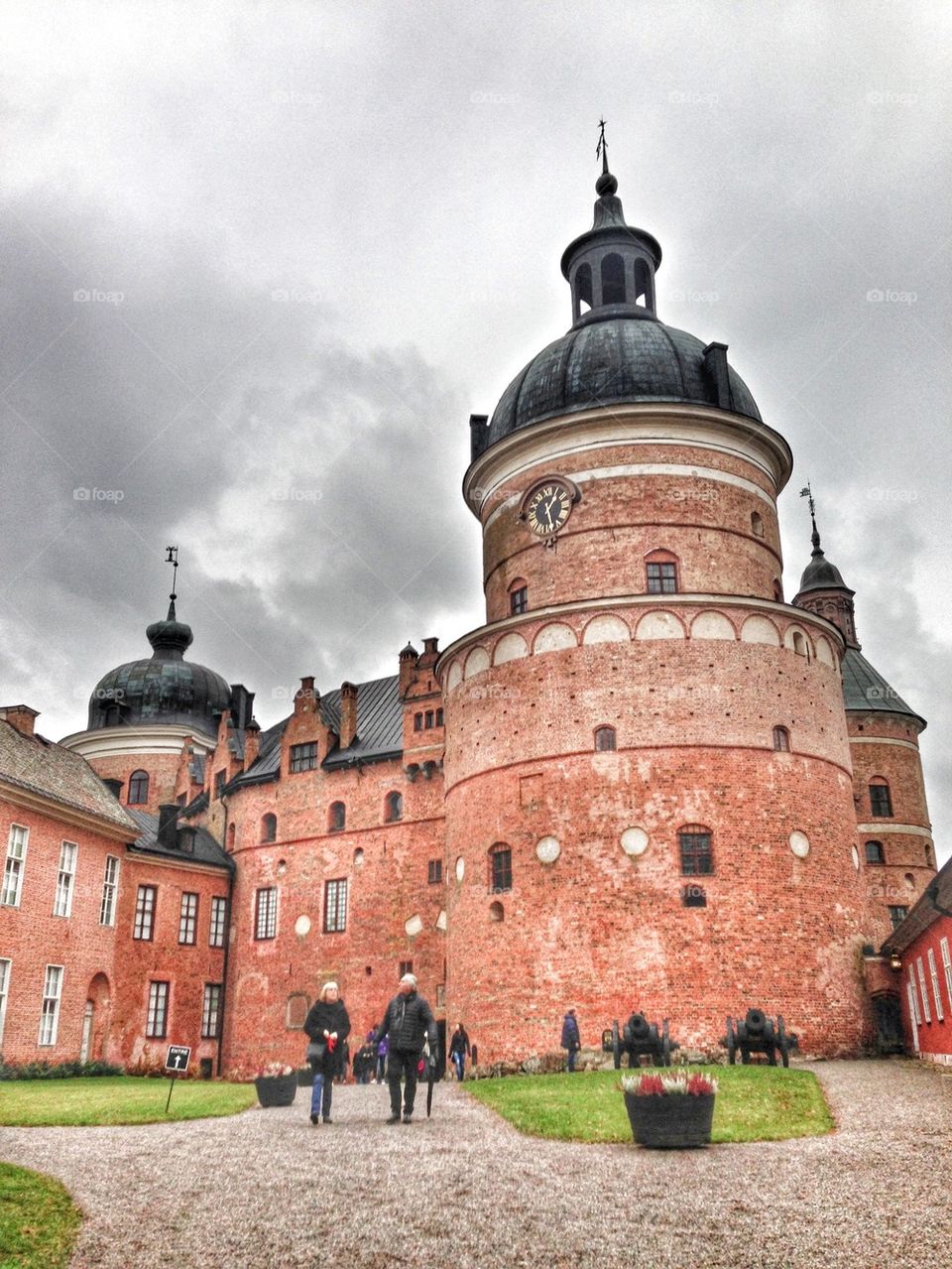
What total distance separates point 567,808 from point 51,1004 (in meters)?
15.0

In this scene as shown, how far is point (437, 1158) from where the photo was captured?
10688 millimetres

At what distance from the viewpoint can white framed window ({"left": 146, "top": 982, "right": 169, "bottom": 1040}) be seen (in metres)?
34.8

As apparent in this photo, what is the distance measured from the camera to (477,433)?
34.1m

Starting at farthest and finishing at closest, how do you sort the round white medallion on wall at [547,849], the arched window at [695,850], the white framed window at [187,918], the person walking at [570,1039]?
the white framed window at [187,918]
the round white medallion on wall at [547,849]
the arched window at [695,850]
the person walking at [570,1039]

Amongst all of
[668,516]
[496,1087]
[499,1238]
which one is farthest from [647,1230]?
[668,516]

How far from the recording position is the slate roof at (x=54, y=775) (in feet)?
96.6

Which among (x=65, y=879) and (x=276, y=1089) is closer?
(x=276, y=1089)

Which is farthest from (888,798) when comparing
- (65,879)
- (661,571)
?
(65,879)

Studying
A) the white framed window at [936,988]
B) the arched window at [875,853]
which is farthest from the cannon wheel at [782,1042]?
the arched window at [875,853]

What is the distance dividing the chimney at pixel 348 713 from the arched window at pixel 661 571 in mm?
14663

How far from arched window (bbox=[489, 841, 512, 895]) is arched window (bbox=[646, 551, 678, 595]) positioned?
7.42 metres

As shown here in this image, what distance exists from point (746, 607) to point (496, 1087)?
12987mm

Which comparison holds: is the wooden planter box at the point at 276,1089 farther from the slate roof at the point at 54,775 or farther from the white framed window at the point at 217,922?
the white framed window at the point at 217,922

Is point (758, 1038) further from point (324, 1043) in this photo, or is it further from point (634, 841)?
point (324, 1043)
